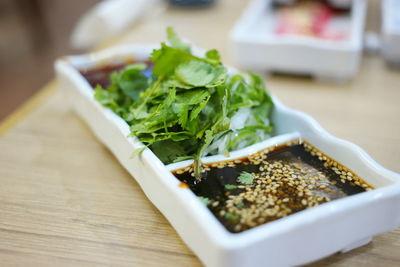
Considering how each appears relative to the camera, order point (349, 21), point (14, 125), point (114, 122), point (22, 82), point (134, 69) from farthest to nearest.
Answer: point (22, 82) → point (349, 21) → point (14, 125) → point (134, 69) → point (114, 122)


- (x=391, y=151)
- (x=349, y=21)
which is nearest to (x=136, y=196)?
(x=391, y=151)

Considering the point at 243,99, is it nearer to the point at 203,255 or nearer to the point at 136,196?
the point at 136,196

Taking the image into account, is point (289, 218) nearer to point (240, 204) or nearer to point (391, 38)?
point (240, 204)

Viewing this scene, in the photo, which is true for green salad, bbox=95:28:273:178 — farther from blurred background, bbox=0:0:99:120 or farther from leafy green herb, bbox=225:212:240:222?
blurred background, bbox=0:0:99:120

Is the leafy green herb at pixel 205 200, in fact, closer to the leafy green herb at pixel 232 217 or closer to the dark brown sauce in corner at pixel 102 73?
the leafy green herb at pixel 232 217

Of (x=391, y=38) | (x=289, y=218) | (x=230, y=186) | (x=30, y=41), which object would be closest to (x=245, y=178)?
(x=230, y=186)
